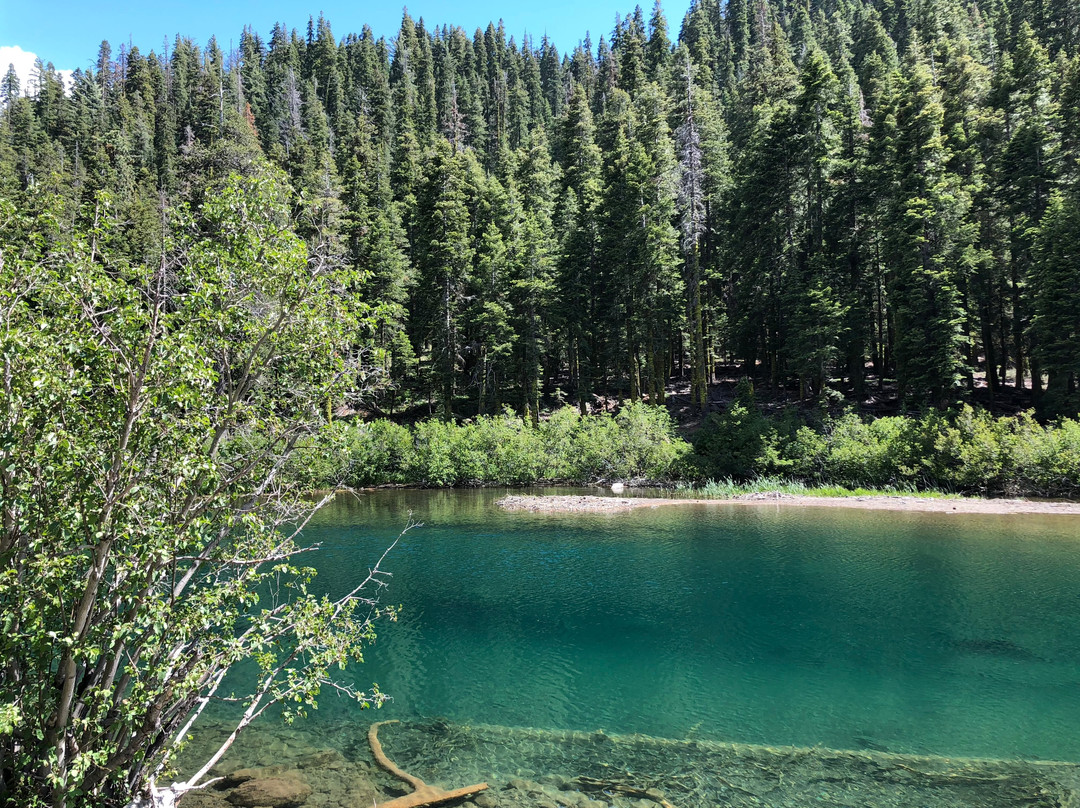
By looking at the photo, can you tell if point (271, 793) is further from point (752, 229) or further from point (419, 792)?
point (752, 229)

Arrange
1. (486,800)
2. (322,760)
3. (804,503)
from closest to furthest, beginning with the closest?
1. (486,800)
2. (322,760)
3. (804,503)

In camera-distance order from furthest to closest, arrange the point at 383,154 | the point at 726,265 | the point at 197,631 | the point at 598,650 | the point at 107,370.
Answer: the point at 383,154 < the point at 726,265 < the point at 598,650 < the point at 197,631 < the point at 107,370

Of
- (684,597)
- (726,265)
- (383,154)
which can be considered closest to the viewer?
(684,597)

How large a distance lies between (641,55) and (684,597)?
245 feet

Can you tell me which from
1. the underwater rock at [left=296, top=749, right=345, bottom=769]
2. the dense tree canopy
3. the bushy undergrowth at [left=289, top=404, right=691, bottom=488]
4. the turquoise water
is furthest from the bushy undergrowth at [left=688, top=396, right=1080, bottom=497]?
the underwater rock at [left=296, top=749, right=345, bottom=769]

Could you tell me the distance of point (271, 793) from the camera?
739 centimetres

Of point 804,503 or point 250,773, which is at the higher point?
point 804,503

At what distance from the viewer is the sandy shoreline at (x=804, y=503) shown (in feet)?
75.4

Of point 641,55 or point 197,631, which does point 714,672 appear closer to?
point 197,631

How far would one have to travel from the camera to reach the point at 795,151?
118ft

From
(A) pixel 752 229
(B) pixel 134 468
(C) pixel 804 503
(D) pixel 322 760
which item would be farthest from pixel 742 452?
(B) pixel 134 468

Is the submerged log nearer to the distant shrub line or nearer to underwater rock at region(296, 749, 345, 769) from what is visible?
underwater rock at region(296, 749, 345, 769)

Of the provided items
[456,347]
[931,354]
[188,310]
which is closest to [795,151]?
[931,354]

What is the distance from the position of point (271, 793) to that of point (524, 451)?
95.1ft
